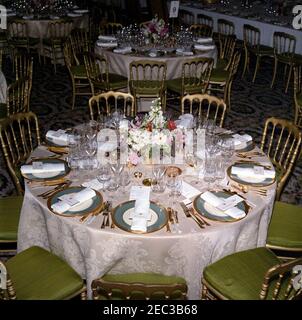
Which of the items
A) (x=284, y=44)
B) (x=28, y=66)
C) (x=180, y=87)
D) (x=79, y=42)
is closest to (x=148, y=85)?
(x=180, y=87)

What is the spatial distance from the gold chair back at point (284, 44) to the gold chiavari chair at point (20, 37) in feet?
13.3

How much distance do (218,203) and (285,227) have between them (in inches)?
25.9

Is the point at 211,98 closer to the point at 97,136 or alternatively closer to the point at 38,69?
the point at 97,136

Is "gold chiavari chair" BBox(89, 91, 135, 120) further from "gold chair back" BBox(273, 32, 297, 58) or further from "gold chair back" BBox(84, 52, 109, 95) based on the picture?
"gold chair back" BBox(273, 32, 297, 58)

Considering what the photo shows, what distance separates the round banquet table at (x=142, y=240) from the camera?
2514 mm

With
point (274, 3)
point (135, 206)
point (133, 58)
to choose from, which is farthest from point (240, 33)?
point (135, 206)

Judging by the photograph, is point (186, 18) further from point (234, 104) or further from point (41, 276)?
point (41, 276)

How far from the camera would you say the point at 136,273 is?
2.63 m

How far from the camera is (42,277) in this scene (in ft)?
8.59

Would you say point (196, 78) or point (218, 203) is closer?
point (218, 203)

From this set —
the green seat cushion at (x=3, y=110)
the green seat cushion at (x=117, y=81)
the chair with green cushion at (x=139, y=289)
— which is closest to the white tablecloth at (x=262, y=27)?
the green seat cushion at (x=117, y=81)

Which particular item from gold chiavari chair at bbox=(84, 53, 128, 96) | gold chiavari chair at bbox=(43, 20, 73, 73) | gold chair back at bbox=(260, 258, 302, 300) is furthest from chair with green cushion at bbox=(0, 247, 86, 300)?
gold chiavari chair at bbox=(43, 20, 73, 73)

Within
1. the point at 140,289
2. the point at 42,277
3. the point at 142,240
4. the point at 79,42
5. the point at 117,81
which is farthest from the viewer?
the point at 79,42
